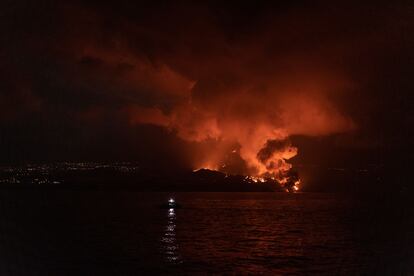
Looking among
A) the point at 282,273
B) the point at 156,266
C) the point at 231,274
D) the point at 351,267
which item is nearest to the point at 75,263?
the point at 156,266

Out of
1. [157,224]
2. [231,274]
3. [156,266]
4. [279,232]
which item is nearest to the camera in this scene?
[231,274]

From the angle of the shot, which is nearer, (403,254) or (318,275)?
(318,275)

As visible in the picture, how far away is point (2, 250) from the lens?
3071 inches

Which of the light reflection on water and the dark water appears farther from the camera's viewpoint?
the light reflection on water

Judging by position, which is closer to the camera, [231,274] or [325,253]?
[231,274]

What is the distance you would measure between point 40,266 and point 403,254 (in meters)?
45.5

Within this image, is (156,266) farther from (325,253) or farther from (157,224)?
(157,224)

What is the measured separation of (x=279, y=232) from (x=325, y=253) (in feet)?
95.4

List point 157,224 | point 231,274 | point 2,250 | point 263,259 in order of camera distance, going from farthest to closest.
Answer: point 157,224
point 2,250
point 263,259
point 231,274

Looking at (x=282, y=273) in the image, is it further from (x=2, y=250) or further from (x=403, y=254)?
(x=2, y=250)

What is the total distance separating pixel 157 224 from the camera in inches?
4656

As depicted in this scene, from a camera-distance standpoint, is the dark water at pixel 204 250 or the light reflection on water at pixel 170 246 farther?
the light reflection on water at pixel 170 246

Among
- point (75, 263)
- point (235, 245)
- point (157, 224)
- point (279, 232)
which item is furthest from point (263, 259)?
point (157, 224)

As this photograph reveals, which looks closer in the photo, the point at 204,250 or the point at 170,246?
the point at 204,250
